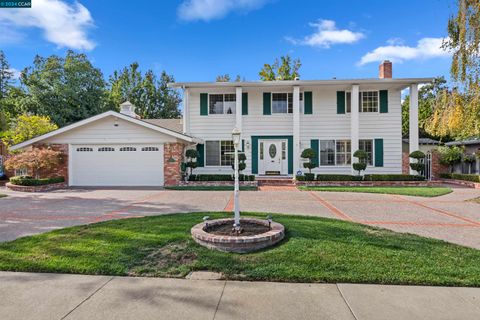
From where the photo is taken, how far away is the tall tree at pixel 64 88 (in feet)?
88.8

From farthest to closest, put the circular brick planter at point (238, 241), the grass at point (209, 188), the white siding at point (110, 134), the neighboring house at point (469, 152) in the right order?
the neighboring house at point (469, 152) → the white siding at point (110, 134) → the grass at point (209, 188) → the circular brick planter at point (238, 241)

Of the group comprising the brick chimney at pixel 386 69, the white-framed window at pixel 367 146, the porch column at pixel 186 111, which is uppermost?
the brick chimney at pixel 386 69

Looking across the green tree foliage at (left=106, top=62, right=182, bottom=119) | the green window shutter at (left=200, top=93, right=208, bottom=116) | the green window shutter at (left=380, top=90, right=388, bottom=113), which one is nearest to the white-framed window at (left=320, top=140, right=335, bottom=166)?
the green window shutter at (left=380, top=90, right=388, bottom=113)

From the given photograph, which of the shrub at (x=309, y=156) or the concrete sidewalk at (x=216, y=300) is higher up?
the shrub at (x=309, y=156)

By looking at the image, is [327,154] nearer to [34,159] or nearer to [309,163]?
[309,163]

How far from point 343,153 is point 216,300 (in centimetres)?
1428

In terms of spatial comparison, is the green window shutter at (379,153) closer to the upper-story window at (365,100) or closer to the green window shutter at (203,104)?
the upper-story window at (365,100)

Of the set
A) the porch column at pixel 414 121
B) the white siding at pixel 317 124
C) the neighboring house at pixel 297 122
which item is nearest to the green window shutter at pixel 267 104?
the neighboring house at pixel 297 122

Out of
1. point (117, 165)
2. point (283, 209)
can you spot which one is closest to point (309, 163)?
point (283, 209)

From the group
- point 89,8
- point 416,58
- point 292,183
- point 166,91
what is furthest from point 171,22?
point 166,91

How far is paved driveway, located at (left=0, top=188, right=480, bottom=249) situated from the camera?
5969 mm

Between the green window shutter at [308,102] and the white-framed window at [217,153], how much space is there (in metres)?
4.57

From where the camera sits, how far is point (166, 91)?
38.0 m

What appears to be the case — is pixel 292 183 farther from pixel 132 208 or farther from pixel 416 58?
pixel 416 58
